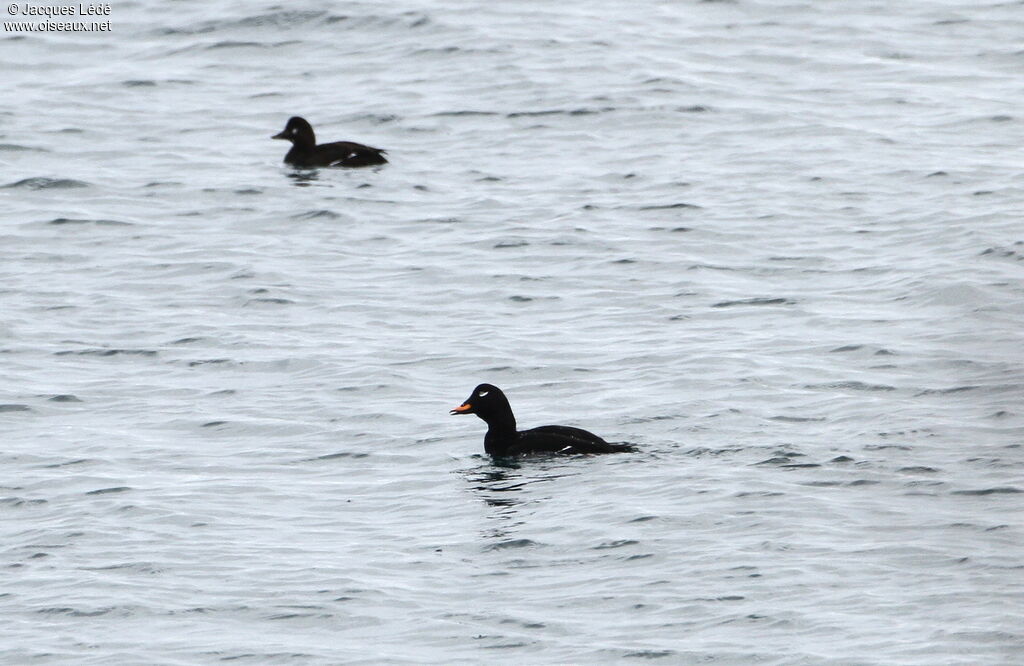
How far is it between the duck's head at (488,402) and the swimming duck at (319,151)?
10.1m

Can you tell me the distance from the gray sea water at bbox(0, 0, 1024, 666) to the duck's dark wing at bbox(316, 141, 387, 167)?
8.9 inches

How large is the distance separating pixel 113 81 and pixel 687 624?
67.0ft

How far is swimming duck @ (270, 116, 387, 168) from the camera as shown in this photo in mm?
24703

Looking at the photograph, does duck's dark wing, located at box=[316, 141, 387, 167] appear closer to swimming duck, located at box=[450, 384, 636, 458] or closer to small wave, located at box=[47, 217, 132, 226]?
small wave, located at box=[47, 217, 132, 226]

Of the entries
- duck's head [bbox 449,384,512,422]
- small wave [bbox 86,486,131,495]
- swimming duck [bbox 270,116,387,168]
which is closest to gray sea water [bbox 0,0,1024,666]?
small wave [bbox 86,486,131,495]

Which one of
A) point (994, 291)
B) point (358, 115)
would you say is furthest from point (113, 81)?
point (994, 291)

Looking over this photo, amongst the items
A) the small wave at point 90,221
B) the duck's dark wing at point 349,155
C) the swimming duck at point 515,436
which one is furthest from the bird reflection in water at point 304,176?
the swimming duck at point 515,436

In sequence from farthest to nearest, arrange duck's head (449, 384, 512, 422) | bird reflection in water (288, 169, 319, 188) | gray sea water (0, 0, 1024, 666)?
bird reflection in water (288, 169, 319, 188) < duck's head (449, 384, 512, 422) < gray sea water (0, 0, 1024, 666)

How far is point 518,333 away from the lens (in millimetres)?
18203

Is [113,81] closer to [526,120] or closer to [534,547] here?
[526,120]

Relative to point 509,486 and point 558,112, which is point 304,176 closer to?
point 558,112

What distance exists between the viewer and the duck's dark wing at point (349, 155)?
24.7 m

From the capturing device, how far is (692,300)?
62.6ft

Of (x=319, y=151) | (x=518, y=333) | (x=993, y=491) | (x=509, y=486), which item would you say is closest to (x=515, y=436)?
(x=509, y=486)
